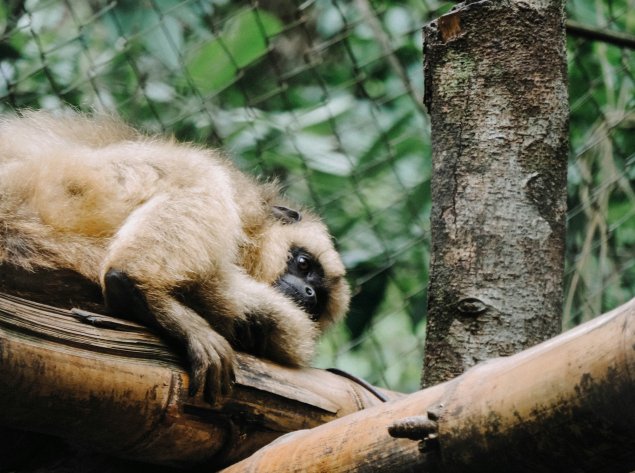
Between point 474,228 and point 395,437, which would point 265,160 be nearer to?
point 474,228

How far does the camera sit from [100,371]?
2.24 metres

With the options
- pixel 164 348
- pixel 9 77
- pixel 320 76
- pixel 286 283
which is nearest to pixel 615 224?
pixel 320 76

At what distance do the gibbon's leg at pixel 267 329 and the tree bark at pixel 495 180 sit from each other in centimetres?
42

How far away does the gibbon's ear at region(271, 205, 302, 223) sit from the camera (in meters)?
3.78

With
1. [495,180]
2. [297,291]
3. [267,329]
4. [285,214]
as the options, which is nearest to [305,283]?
[297,291]

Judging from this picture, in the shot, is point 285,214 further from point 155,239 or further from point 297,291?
point 155,239

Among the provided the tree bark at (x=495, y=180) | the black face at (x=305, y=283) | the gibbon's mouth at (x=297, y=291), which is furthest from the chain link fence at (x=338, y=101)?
the tree bark at (x=495, y=180)

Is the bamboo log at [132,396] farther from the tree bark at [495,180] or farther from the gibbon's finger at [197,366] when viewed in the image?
the tree bark at [495,180]

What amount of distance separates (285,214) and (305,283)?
374 millimetres

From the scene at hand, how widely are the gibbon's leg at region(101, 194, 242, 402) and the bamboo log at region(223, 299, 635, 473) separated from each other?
1.82 feet

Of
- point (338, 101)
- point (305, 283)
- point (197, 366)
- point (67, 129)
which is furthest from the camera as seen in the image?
point (338, 101)

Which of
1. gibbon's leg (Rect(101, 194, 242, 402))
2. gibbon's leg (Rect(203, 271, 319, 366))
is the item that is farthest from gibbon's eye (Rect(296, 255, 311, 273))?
gibbon's leg (Rect(101, 194, 242, 402))

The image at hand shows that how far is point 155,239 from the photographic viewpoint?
2.65 meters

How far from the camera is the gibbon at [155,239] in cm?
254
